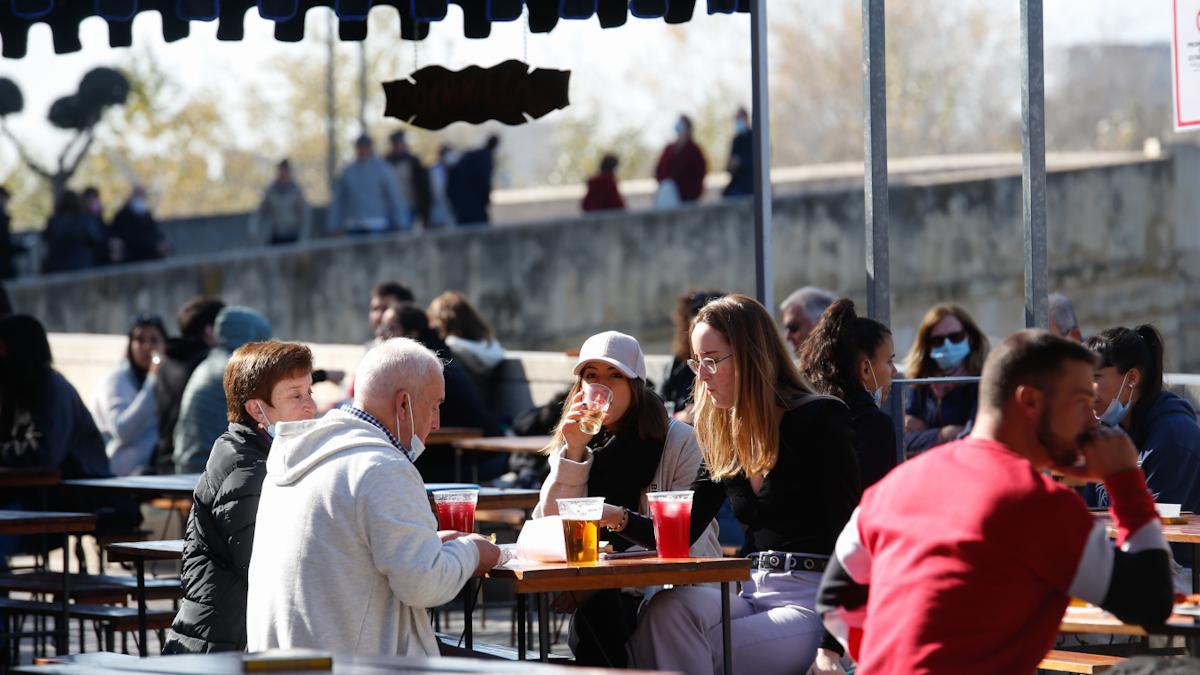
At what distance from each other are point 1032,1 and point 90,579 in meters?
4.62

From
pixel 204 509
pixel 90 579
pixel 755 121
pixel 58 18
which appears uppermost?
pixel 58 18

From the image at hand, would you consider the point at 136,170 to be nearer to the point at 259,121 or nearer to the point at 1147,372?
the point at 259,121

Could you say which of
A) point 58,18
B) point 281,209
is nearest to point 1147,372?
point 58,18

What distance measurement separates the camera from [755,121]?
7.75 m

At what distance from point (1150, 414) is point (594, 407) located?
83.3 inches

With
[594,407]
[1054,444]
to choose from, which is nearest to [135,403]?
→ [594,407]

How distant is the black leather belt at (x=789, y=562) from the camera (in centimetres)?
609

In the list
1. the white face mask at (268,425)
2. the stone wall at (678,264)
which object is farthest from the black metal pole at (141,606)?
the stone wall at (678,264)

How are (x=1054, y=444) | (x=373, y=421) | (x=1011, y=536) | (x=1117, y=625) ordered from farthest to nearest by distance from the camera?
(x=373, y=421), (x=1117, y=625), (x=1054, y=444), (x=1011, y=536)

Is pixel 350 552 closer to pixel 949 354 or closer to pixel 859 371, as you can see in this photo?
pixel 859 371

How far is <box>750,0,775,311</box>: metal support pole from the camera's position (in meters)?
7.71

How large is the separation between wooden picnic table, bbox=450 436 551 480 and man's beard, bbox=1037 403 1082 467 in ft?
20.4

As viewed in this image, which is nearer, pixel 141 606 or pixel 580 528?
pixel 580 528

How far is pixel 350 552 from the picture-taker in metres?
5.23
